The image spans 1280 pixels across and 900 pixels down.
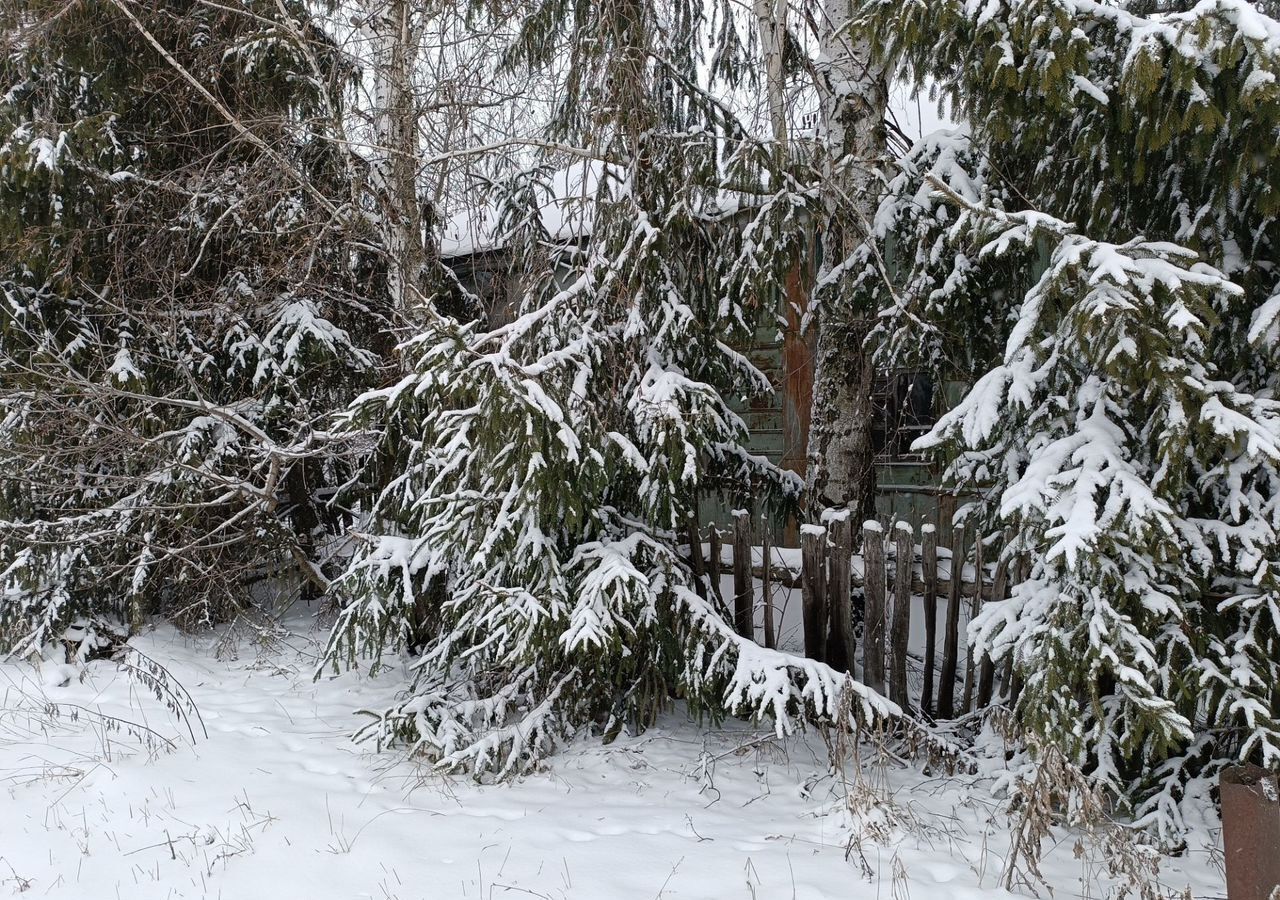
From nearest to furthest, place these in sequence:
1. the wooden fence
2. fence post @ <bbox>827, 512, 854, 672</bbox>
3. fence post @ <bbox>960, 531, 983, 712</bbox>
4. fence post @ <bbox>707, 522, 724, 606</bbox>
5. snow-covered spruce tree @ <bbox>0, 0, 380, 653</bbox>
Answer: fence post @ <bbox>960, 531, 983, 712</bbox>, the wooden fence, fence post @ <bbox>827, 512, 854, 672</bbox>, fence post @ <bbox>707, 522, 724, 606</bbox>, snow-covered spruce tree @ <bbox>0, 0, 380, 653</bbox>

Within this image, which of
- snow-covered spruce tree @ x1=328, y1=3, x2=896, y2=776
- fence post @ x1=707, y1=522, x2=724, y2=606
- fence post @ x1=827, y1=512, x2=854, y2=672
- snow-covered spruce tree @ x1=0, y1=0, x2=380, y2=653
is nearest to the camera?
snow-covered spruce tree @ x1=328, y1=3, x2=896, y2=776

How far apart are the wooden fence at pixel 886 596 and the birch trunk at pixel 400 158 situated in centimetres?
283

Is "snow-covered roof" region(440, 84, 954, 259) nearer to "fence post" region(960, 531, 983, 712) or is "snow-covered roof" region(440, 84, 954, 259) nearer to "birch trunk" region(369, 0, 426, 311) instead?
"birch trunk" region(369, 0, 426, 311)

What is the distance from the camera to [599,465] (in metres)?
4.23

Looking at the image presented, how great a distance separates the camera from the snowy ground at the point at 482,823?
330 centimetres

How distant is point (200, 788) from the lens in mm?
4156

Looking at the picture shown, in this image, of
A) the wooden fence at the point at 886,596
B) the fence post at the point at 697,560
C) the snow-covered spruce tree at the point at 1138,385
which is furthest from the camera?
the fence post at the point at 697,560

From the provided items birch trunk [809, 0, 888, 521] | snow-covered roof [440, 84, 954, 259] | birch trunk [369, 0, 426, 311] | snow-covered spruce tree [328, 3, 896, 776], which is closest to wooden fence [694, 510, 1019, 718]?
snow-covered spruce tree [328, 3, 896, 776]

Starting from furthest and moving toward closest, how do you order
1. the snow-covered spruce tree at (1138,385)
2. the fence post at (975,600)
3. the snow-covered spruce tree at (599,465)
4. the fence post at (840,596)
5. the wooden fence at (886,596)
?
1. the fence post at (840,596)
2. the wooden fence at (886,596)
3. the fence post at (975,600)
4. the snow-covered spruce tree at (599,465)
5. the snow-covered spruce tree at (1138,385)

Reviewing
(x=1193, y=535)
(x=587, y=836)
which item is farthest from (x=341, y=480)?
(x=1193, y=535)

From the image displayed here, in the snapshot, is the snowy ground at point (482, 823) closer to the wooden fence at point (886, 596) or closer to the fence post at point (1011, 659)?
the fence post at point (1011, 659)

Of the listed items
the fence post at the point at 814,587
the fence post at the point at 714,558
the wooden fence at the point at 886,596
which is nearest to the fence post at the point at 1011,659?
the wooden fence at the point at 886,596

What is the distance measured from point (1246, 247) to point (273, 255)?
5643 millimetres

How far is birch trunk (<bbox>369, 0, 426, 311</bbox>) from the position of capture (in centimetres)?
607
